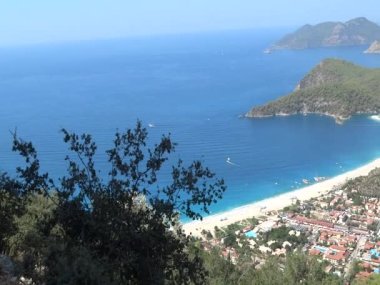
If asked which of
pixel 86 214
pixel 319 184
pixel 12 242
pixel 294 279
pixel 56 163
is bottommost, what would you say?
pixel 319 184

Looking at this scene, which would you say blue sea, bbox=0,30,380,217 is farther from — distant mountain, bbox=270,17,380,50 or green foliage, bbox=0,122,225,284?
distant mountain, bbox=270,17,380,50

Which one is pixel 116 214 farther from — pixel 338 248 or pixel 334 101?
pixel 334 101

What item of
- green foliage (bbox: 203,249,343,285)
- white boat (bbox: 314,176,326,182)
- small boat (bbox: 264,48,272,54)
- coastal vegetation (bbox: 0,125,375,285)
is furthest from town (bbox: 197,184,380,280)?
small boat (bbox: 264,48,272,54)

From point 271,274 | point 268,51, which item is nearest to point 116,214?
point 271,274

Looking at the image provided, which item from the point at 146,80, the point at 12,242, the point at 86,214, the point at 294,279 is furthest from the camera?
the point at 146,80

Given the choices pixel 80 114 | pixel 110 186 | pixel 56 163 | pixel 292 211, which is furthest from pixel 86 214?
pixel 80 114

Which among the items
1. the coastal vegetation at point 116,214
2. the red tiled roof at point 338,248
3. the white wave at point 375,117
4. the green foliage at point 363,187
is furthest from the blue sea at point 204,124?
the coastal vegetation at point 116,214

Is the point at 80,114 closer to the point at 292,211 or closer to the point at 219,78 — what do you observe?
the point at 292,211

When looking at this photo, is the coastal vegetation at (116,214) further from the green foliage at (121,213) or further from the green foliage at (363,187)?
the green foliage at (363,187)
